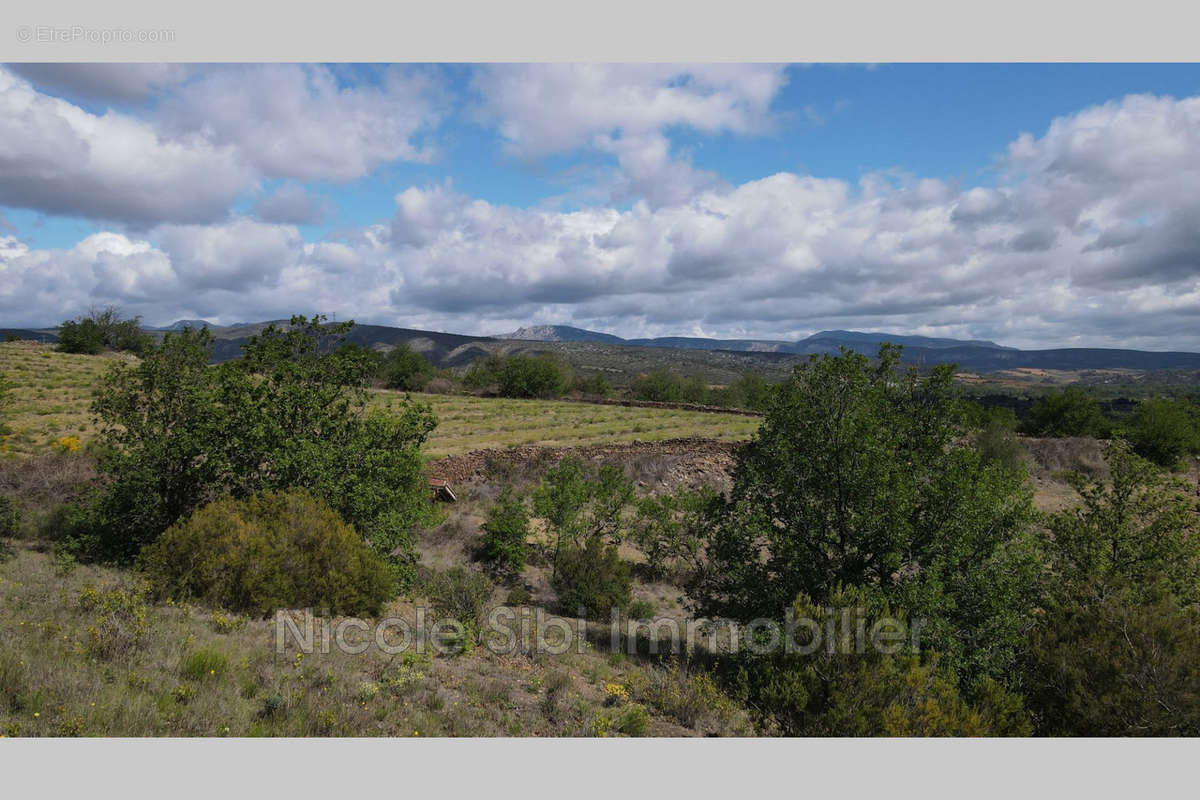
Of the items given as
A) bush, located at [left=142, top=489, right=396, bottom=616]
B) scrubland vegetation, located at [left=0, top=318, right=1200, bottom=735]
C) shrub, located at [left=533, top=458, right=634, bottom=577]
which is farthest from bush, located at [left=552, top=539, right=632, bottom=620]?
bush, located at [left=142, top=489, right=396, bottom=616]

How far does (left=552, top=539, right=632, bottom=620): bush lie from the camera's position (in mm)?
16953

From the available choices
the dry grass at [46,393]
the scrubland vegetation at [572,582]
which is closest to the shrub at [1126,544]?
the scrubland vegetation at [572,582]

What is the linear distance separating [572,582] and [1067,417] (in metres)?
51.9

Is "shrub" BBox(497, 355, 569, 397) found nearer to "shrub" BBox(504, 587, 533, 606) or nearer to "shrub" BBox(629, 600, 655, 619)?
"shrub" BBox(629, 600, 655, 619)

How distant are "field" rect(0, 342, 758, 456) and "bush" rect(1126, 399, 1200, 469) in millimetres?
26571

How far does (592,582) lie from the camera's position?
1755cm

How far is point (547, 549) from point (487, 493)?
6273 millimetres

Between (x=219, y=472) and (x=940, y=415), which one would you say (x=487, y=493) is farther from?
(x=940, y=415)

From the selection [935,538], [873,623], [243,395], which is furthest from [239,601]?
[935,538]

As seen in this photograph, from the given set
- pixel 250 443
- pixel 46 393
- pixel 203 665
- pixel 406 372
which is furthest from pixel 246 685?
pixel 406 372

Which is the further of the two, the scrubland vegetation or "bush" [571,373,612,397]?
"bush" [571,373,612,397]

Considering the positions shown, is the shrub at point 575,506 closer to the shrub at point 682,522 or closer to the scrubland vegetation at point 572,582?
the scrubland vegetation at point 572,582

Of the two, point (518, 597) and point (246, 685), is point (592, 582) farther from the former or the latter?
point (246, 685)

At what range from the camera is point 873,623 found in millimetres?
10234
